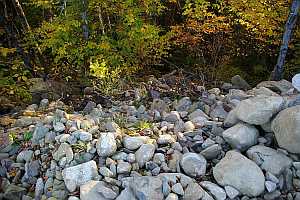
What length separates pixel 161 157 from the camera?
4.70 meters

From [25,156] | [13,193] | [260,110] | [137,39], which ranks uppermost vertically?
[137,39]

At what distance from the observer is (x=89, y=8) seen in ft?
27.1

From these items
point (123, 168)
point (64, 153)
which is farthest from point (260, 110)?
point (64, 153)

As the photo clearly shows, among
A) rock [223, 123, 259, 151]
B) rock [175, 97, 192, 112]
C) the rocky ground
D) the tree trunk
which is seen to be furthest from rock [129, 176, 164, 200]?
the tree trunk

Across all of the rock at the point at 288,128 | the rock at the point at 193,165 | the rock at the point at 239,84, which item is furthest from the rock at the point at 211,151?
the rock at the point at 239,84

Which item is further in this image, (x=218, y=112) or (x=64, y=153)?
(x=218, y=112)

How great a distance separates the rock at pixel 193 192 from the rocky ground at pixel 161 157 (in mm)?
11

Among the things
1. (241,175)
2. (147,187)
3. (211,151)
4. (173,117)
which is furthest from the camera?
(173,117)

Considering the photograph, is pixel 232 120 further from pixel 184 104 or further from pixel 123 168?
pixel 123 168

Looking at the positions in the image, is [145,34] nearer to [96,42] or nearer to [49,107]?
[96,42]

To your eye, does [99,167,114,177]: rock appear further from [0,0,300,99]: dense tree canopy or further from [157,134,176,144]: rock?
[0,0,300,99]: dense tree canopy

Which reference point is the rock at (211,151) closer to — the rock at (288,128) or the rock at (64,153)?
the rock at (288,128)

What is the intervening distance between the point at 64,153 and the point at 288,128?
299cm

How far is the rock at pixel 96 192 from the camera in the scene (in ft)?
13.9
